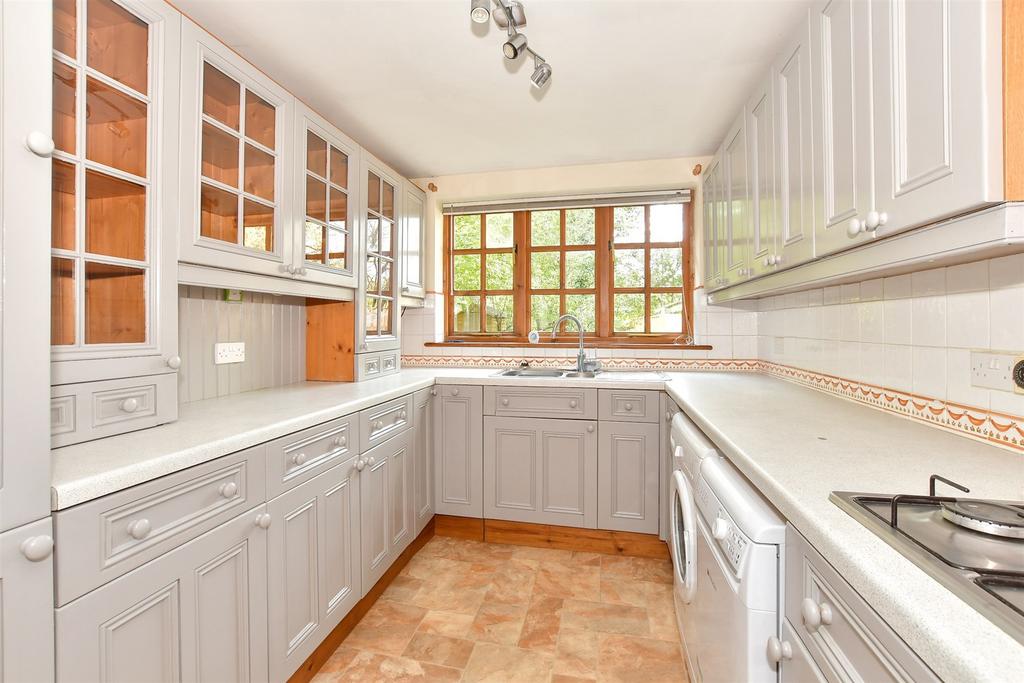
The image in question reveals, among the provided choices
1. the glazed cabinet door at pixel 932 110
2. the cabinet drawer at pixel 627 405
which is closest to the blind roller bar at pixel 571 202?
the cabinet drawer at pixel 627 405

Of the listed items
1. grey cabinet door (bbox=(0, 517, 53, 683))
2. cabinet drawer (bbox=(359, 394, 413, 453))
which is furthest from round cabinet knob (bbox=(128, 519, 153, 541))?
cabinet drawer (bbox=(359, 394, 413, 453))

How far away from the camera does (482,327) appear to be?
3361 millimetres

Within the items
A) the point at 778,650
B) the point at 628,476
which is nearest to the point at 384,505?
the point at 628,476

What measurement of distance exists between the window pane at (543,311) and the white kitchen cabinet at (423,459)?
99cm

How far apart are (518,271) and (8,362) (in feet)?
8.86

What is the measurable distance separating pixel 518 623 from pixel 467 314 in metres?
2.07

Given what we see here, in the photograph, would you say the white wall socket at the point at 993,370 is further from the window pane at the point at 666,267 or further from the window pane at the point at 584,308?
the window pane at the point at 584,308

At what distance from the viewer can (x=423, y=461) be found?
8.07ft

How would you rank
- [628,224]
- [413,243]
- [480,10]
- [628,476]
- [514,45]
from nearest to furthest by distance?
[480,10]
[514,45]
[628,476]
[413,243]
[628,224]

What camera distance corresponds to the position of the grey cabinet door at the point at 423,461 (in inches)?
93.1

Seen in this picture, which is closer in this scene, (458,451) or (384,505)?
(384,505)

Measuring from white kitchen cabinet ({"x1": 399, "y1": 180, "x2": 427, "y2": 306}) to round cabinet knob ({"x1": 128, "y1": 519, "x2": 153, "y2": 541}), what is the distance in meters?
1.98

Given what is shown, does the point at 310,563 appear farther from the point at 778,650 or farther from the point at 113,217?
the point at 778,650

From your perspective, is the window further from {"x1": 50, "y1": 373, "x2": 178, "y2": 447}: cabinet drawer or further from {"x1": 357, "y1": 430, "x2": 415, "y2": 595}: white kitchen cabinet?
{"x1": 50, "y1": 373, "x2": 178, "y2": 447}: cabinet drawer
